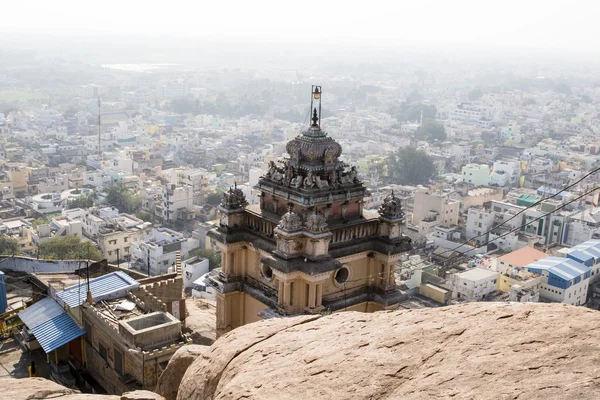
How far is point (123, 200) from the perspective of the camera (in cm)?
6625

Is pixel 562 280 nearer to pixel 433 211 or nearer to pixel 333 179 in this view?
pixel 433 211

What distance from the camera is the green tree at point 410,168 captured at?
88.7 m

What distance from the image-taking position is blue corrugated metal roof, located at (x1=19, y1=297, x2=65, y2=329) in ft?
69.5

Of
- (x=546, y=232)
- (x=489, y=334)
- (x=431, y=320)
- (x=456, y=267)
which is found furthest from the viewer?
(x=546, y=232)

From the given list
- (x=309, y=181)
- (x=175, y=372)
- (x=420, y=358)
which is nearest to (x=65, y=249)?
(x=309, y=181)

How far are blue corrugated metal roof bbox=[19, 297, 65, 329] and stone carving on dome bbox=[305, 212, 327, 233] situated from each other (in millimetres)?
10943

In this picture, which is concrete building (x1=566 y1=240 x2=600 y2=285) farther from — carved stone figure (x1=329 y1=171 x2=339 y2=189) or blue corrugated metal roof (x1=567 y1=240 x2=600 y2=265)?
carved stone figure (x1=329 y1=171 x2=339 y2=189)

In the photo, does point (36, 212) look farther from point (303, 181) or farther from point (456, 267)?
point (303, 181)

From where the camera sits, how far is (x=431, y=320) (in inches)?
313

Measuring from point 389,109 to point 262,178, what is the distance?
532 ft

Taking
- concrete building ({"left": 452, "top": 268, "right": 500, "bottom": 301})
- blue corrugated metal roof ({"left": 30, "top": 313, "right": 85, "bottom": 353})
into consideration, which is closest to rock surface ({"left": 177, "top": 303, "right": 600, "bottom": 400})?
blue corrugated metal roof ({"left": 30, "top": 313, "right": 85, "bottom": 353})

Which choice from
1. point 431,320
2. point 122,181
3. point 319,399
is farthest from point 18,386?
point 122,181

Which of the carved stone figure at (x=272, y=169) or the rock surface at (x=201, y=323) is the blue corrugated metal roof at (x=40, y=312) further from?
the carved stone figure at (x=272, y=169)

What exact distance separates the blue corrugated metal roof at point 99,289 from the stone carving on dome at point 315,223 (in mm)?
9229
